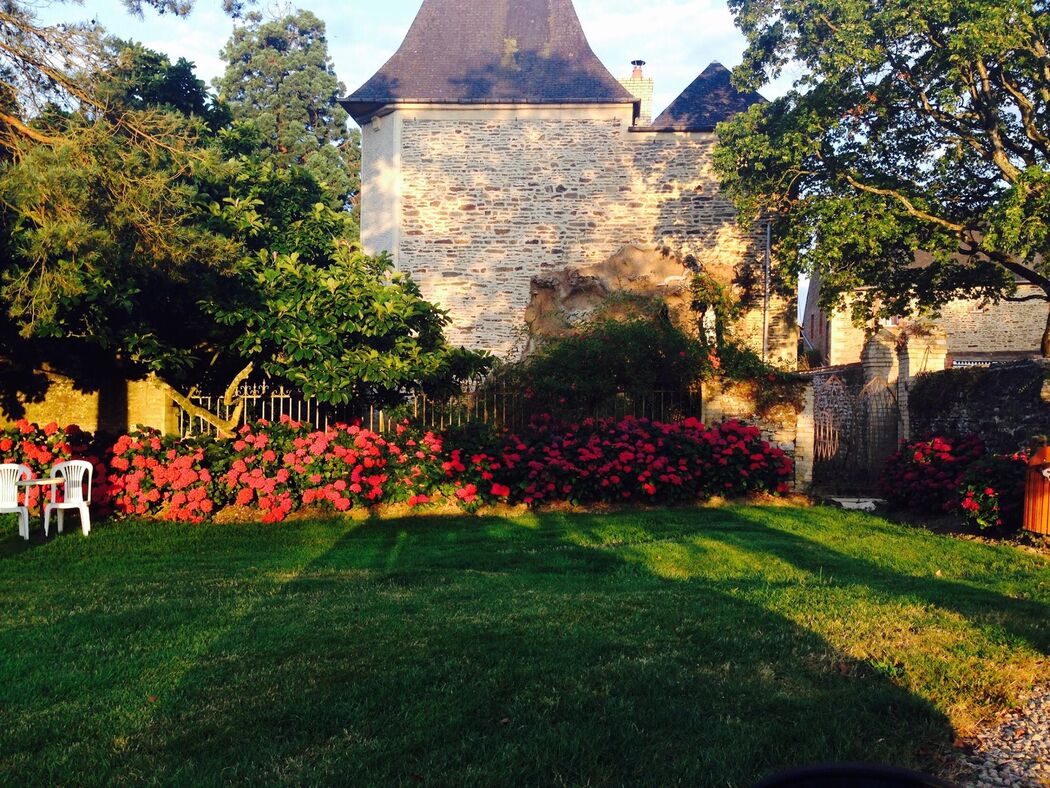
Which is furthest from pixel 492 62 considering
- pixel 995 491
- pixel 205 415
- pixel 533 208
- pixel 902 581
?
pixel 902 581

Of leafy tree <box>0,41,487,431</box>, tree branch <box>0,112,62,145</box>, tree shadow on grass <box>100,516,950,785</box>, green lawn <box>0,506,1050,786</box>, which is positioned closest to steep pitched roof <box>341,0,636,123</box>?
leafy tree <box>0,41,487,431</box>

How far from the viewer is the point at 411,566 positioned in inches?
263

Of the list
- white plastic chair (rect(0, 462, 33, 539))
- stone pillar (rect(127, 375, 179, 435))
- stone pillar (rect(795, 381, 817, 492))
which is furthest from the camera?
stone pillar (rect(795, 381, 817, 492))

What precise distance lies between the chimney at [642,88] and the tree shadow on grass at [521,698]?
59.4 feet

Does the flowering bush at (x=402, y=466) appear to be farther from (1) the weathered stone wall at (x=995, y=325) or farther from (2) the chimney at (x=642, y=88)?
(1) the weathered stone wall at (x=995, y=325)

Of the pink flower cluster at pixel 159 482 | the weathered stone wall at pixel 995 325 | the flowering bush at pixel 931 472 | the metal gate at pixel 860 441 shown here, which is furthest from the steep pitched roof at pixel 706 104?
the pink flower cluster at pixel 159 482

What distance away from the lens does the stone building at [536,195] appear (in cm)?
1933

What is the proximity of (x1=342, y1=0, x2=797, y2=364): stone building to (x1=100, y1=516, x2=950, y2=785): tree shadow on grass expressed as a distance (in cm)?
1475

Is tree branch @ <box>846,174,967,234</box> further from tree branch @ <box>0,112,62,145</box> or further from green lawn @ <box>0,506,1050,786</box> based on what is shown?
tree branch @ <box>0,112,62,145</box>

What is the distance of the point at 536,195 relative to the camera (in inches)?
772

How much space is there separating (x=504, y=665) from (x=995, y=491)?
6.65 metres

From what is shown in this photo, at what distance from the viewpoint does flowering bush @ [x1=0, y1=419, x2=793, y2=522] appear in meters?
9.48

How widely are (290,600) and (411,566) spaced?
4.96ft

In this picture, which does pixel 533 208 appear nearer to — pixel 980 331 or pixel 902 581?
pixel 902 581
